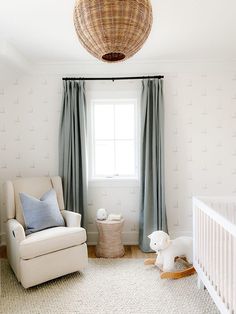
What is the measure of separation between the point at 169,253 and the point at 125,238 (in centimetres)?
94

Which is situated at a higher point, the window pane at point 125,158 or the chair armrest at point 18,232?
the window pane at point 125,158

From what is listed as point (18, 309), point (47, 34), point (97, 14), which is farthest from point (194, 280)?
point (47, 34)

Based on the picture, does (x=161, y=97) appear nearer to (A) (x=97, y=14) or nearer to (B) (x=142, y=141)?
(B) (x=142, y=141)

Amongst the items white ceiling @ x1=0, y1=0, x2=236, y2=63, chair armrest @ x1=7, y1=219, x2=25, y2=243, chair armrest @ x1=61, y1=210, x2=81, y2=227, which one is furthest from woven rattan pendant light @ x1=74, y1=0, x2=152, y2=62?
chair armrest @ x1=61, y1=210, x2=81, y2=227

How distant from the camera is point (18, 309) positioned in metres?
2.10

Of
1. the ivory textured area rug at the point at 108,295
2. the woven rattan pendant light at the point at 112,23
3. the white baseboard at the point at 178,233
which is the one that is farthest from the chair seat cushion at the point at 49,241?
the woven rattan pendant light at the point at 112,23

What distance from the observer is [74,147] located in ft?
10.9

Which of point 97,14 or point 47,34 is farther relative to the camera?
point 47,34

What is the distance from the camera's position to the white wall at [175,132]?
3.41 m

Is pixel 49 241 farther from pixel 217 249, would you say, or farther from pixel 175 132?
pixel 175 132

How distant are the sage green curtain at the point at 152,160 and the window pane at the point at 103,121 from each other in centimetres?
46

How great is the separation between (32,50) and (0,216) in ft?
6.77

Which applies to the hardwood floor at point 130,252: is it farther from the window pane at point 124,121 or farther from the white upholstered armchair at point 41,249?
the window pane at point 124,121

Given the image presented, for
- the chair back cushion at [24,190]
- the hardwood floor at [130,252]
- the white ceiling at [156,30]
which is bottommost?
the hardwood floor at [130,252]
